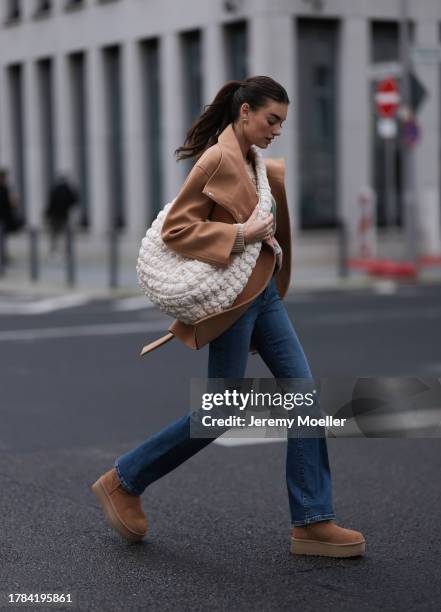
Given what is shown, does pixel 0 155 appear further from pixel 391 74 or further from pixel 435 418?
pixel 435 418

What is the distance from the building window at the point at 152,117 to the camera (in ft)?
91.0

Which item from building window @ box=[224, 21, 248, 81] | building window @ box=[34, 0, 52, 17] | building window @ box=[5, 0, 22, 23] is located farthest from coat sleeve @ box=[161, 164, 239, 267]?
building window @ box=[5, 0, 22, 23]

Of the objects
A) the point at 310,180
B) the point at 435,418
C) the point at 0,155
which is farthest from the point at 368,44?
the point at 435,418

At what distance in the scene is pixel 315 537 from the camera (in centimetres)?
493

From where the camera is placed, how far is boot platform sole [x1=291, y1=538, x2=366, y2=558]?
4.91 meters

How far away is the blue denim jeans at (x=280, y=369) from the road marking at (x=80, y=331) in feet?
26.3

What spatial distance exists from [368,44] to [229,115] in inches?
826

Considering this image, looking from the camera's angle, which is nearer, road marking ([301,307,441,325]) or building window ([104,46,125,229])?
road marking ([301,307,441,325])

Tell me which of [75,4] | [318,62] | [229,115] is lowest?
[229,115]

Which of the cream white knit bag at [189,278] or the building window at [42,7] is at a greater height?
the building window at [42,7]

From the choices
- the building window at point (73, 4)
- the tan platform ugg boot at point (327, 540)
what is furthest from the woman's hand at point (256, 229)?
the building window at point (73, 4)

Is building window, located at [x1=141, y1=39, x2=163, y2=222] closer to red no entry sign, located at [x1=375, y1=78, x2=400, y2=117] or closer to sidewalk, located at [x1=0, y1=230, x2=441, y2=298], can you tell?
sidewalk, located at [x1=0, y1=230, x2=441, y2=298]

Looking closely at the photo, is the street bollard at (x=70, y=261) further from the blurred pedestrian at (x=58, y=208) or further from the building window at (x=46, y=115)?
the building window at (x=46, y=115)

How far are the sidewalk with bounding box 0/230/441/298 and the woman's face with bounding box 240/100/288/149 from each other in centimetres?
1373
